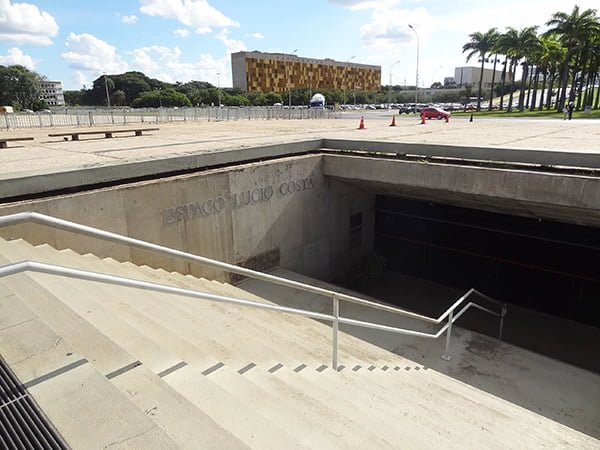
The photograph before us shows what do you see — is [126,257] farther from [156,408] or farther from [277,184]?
[156,408]

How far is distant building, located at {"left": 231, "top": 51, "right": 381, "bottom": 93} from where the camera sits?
390 feet

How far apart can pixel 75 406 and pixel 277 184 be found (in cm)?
897

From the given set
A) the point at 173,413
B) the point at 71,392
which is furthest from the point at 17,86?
the point at 173,413

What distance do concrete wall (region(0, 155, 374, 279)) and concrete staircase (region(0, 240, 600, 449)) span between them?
878 millimetres

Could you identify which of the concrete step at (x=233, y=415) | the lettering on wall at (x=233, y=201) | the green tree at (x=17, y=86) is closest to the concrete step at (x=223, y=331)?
the concrete step at (x=233, y=415)

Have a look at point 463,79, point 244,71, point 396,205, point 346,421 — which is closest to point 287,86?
point 244,71

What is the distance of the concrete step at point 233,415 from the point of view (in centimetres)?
267

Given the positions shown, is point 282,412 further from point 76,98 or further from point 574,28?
point 76,98

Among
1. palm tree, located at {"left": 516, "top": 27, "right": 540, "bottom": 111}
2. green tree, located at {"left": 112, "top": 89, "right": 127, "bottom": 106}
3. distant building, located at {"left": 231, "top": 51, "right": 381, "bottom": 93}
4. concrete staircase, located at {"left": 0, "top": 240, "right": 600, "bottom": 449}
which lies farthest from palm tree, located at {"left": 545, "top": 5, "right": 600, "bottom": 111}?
green tree, located at {"left": 112, "top": 89, "right": 127, "bottom": 106}

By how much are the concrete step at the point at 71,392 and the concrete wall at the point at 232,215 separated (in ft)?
13.3

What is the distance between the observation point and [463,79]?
165 metres

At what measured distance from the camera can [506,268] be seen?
13.5m

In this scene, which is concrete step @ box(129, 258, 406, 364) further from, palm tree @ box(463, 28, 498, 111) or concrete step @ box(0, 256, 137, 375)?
palm tree @ box(463, 28, 498, 111)

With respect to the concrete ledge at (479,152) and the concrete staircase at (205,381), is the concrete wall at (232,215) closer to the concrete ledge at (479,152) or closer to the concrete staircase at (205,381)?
the concrete staircase at (205,381)
